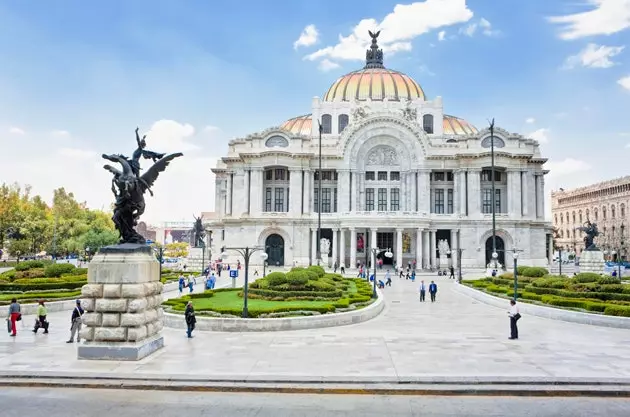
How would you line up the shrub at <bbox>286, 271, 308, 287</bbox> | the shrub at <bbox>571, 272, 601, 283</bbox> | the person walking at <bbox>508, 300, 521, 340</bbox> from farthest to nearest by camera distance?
1. the shrub at <bbox>571, 272, 601, 283</bbox>
2. the shrub at <bbox>286, 271, 308, 287</bbox>
3. the person walking at <bbox>508, 300, 521, 340</bbox>

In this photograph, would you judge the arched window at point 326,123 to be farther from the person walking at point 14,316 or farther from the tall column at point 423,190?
the person walking at point 14,316

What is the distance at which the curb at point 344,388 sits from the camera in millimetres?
14680

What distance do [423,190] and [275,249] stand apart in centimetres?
2235

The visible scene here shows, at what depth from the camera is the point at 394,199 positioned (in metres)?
77.1

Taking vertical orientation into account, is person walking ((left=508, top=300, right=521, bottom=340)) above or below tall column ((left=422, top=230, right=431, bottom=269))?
below

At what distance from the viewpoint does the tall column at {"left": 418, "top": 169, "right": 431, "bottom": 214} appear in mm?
74688

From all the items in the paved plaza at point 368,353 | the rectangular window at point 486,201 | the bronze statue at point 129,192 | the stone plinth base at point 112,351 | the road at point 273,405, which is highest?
the rectangular window at point 486,201

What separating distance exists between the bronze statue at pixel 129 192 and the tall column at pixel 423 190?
193 feet

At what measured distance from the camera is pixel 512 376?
1552 cm

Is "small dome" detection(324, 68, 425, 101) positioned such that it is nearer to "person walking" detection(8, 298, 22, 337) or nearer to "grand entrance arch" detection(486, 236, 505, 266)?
"grand entrance arch" detection(486, 236, 505, 266)

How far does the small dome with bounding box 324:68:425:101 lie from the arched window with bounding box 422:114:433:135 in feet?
10.9

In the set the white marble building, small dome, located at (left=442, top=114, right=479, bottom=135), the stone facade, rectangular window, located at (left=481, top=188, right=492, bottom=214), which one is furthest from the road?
the stone facade

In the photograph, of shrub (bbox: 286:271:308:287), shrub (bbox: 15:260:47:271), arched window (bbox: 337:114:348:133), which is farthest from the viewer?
arched window (bbox: 337:114:348:133)

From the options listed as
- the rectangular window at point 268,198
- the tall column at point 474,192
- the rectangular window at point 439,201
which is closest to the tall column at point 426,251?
the rectangular window at point 439,201
